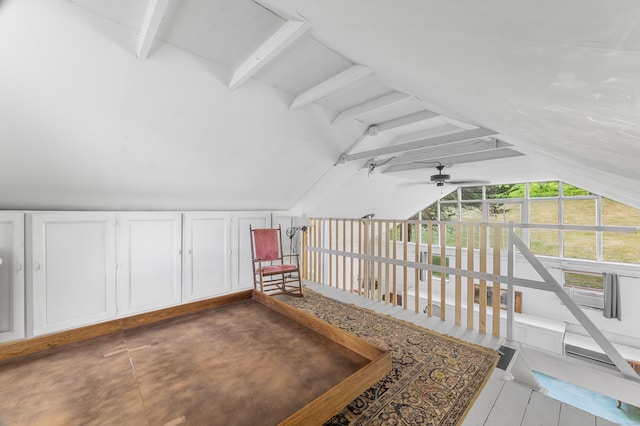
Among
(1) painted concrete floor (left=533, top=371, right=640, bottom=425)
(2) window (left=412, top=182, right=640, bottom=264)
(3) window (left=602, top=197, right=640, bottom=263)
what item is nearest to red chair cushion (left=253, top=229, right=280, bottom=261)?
(2) window (left=412, top=182, right=640, bottom=264)

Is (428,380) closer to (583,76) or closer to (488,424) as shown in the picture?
(488,424)

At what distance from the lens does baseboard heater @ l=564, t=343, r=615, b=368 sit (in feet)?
18.6

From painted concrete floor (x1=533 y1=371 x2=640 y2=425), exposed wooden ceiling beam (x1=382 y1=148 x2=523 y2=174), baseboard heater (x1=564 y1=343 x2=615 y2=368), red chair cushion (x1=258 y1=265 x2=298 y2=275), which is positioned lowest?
painted concrete floor (x1=533 y1=371 x2=640 y2=425)

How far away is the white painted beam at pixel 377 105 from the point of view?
3055 millimetres

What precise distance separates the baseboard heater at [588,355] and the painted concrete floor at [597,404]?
Result: 945mm

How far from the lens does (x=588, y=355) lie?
574 cm

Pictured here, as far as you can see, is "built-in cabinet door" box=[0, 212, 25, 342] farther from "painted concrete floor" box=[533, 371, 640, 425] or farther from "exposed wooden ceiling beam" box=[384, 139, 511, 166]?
"painted concrete floor" box=[533, 371, 640, 425]

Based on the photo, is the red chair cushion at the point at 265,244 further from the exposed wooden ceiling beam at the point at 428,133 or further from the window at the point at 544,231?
the window at the point at 544,231

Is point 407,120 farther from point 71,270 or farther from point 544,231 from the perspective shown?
point 544,231

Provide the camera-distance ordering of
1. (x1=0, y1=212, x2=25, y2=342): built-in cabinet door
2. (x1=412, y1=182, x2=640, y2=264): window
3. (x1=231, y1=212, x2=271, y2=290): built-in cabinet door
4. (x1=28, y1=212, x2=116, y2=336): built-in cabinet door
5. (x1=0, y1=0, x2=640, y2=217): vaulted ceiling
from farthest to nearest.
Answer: (x1=412, y1=182, x2=640, y2=264): window
(x1=231, y1=212, x2=271, y2=290): built-in cabinet door
(x1=28, y1=212, x2=116, y2=336): built-in cabinet door
(x1=0, y1=212, x2=25, y2=342): built-in cabinet door
(x1=0, y1=0, x2=640, y2=217): vaulted ceiling

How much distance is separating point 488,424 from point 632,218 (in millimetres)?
7264

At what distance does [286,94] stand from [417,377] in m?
3.12

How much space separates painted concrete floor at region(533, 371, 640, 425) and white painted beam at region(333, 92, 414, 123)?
5.36 metres

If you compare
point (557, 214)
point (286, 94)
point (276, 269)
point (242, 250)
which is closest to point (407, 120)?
point (286, 94)
